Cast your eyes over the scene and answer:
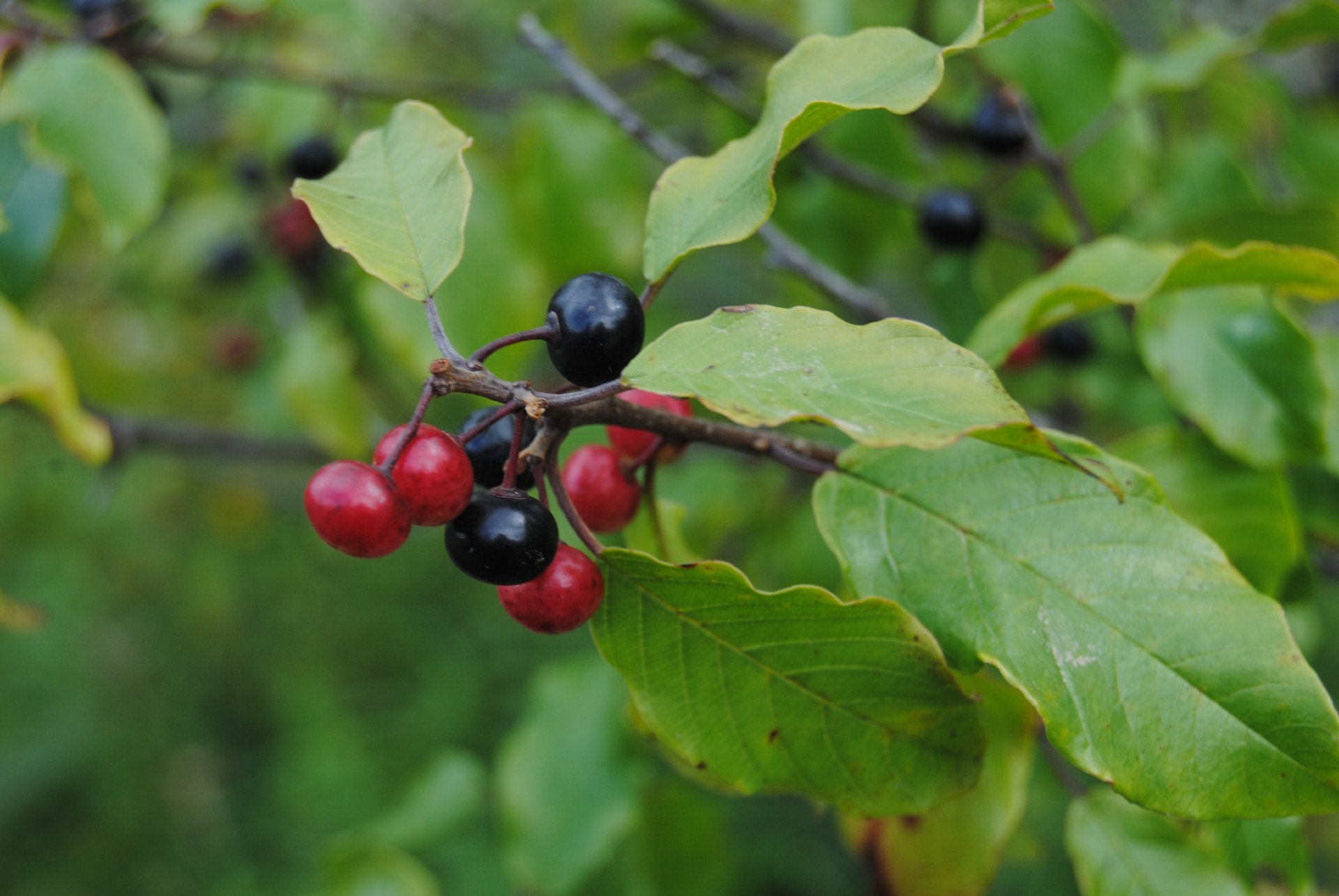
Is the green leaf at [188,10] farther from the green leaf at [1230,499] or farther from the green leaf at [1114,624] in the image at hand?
the green leaf at [1230,499]

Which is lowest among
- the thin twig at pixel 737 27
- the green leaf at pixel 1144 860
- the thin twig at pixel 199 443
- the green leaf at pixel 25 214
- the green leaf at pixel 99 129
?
the thin twig at pixel 199 443

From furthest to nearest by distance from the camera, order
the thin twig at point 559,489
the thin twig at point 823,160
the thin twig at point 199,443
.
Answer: the thin twig at point 199,443, the thin twig at point 823,160, the thin twig at point 559,489

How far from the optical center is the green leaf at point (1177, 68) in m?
1.60

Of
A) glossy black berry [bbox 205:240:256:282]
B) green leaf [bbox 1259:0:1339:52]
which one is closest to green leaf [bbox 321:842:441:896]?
glossy black berry [bbox 205:240:256:282]

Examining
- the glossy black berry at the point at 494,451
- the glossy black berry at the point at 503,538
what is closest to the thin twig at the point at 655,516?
the glossy black berry at the point at 494,451

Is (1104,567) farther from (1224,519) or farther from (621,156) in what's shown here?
(621,156)

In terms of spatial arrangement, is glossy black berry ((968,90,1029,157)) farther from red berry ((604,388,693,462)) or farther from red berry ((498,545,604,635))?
red berry ((498,545,604,635))

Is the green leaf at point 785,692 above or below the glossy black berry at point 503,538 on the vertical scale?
below

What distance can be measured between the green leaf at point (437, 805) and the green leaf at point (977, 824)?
1.19 meters

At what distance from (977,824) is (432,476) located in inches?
37.9

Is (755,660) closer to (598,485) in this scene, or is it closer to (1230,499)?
(598,485)

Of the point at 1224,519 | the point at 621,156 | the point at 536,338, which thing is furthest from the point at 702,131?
the point at 536,338

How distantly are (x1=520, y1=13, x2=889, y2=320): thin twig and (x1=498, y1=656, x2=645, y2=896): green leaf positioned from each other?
3.28ft

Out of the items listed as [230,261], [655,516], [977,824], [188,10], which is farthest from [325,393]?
[977,824]
